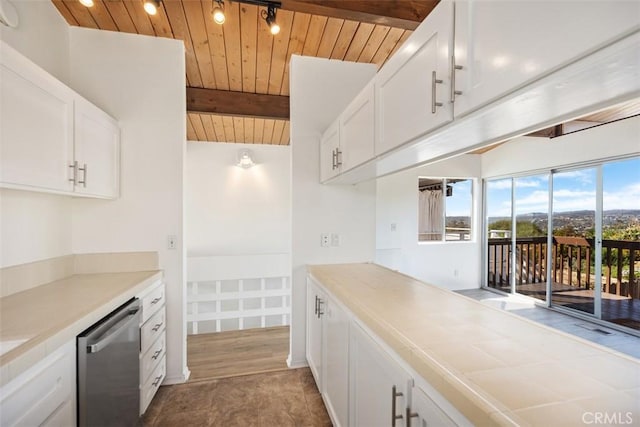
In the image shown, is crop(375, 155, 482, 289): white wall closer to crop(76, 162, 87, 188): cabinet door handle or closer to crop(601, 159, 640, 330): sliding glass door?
crop(601, 159, 640, 330): sliding glass door

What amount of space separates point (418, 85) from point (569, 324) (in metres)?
4.39

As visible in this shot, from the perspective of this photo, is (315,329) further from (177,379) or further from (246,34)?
(246,34)

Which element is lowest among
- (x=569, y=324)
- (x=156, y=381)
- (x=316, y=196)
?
(x=569, y=324)

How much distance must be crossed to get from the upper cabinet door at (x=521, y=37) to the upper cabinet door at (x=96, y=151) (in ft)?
6.86

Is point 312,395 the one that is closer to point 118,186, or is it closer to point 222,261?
point 222,261

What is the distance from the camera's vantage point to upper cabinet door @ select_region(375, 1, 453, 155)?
3.01 feet

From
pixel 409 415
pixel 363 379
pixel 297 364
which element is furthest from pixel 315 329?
pixel 409 415

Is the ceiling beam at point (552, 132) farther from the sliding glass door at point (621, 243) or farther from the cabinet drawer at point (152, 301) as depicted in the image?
the cabinet drawer at point (152, 301)

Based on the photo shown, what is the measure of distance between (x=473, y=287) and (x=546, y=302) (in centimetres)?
116

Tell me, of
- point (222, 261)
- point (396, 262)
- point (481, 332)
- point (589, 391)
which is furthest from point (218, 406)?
point (396, 262)

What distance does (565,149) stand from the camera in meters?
4.14

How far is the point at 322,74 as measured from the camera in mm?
2678

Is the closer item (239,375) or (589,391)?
(589,391)

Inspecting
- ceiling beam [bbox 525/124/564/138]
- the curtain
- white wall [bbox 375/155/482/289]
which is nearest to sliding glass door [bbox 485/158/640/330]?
white wall [bbox 375/155/482/289]
